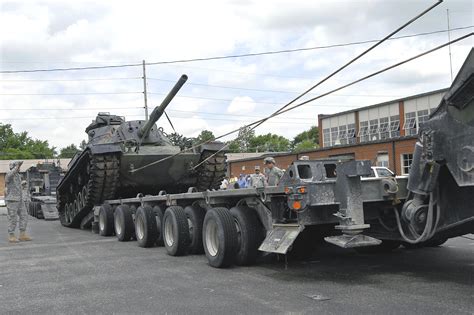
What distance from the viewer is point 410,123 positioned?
45094mm

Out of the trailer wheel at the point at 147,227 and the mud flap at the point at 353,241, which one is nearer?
the mud flap at the point at 353,241

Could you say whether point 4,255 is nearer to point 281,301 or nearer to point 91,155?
point 91,155

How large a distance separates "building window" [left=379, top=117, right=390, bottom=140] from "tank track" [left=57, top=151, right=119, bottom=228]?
33.0 meters

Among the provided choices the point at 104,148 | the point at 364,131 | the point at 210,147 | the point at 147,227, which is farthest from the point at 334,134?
the point at 147,227

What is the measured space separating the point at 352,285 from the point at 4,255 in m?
7.29

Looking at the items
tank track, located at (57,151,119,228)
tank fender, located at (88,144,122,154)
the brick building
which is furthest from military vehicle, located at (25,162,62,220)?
the brick building

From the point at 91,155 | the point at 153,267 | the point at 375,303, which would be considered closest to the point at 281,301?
the point at 375,303

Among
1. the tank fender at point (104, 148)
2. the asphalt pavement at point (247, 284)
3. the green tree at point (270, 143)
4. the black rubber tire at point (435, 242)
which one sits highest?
the green tree at point (270, 143)

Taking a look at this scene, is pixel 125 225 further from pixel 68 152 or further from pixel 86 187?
pixel 68 152

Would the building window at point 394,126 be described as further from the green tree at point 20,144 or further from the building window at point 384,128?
the green tree at point 20,144

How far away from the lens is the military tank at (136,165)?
47.3ft

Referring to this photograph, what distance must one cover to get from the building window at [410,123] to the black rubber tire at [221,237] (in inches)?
1497

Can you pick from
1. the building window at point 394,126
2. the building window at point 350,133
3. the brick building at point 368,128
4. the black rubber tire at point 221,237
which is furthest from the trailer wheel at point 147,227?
the building window at point 350,133

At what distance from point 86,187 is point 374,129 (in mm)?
37131
